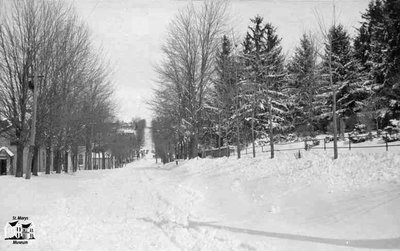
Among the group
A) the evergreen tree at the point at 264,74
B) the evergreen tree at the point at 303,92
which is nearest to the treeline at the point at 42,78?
the evergreen tree at the point at 264,74

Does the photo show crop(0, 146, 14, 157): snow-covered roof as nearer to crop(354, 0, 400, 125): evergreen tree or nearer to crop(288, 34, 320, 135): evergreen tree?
crop(288, 34, 320, 135): evergreen tree

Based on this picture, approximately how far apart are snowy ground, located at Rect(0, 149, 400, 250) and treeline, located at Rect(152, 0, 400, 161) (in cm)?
969

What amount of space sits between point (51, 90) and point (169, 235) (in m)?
20.7

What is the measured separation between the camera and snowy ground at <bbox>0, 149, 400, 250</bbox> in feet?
24.0

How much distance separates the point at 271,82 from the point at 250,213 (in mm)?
17764

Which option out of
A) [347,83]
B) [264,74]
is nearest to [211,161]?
[264,74]

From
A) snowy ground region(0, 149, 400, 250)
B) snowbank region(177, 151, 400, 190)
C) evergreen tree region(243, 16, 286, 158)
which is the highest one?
evergreen tree region(243, 16, 286, 158)

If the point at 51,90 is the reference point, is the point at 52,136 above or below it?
below

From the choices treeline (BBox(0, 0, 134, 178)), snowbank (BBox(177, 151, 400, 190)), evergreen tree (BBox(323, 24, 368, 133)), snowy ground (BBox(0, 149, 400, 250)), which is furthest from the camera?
evergreen tree (BBox(323, 24, 368, 133))

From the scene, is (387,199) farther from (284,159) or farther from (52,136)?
(52,136)

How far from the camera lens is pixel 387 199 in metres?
8.87

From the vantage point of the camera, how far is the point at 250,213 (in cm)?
1079

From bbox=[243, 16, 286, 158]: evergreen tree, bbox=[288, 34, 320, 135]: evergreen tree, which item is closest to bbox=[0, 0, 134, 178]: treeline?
bbox=[243, 16, 286, 158]: evergreen tree

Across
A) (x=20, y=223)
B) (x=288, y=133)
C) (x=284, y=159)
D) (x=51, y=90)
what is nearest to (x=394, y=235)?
(x=20, y=223)
